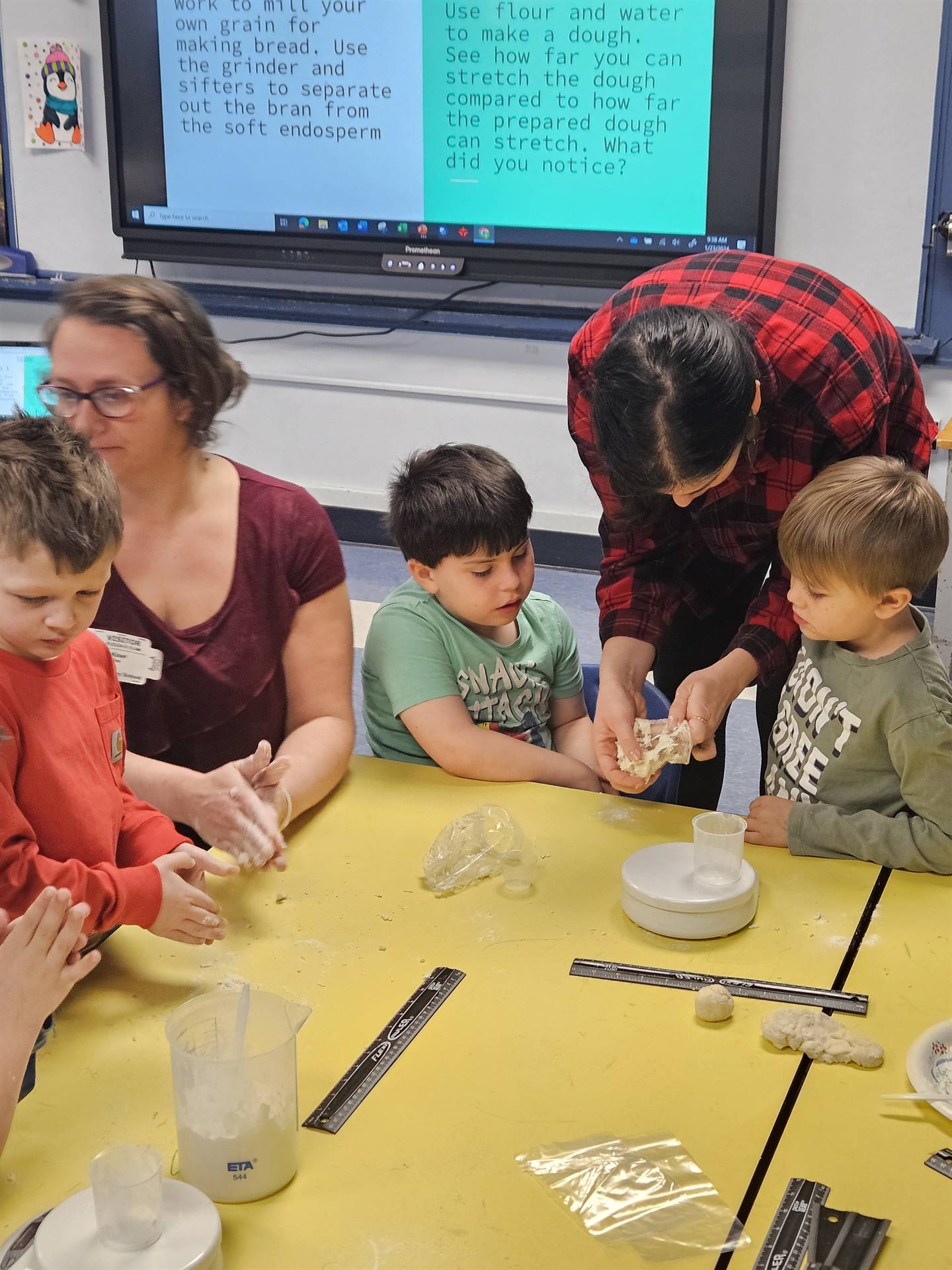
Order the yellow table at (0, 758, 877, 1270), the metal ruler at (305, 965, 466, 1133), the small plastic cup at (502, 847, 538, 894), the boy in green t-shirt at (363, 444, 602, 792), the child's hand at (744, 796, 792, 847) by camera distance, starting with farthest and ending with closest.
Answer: the boy in green t-shirt at (363, 444, 602, 792)
the child's hand at (744, 796, 792, 847)
the small plastic cup at (502, 847, 538, 894)
the metal ruler at (305, 965, 466, 1133)
the yellow table at (0, 758, 877, 1270)

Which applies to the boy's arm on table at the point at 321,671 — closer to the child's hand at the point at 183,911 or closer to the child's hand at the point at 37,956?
the child's hand at the point at 183,911

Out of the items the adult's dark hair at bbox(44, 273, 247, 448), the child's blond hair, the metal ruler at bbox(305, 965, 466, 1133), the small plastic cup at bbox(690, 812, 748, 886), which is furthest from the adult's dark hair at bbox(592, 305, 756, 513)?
the metal ruler at bbox(305, 965, 466, 1133)

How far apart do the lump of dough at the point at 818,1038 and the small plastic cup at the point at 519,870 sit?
0.33m

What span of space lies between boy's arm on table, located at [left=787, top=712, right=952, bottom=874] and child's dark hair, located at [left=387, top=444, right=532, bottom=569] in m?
0.61

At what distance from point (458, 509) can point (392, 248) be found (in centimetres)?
280

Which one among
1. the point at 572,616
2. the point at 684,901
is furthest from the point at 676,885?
the point at 572,616

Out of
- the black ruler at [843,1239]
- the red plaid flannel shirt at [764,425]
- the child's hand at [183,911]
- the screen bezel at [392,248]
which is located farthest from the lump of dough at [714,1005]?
the screen bezel at [392,248]

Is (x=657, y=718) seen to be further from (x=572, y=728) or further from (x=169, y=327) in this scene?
(x=169, y=327)

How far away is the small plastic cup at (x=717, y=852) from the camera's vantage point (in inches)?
54.6

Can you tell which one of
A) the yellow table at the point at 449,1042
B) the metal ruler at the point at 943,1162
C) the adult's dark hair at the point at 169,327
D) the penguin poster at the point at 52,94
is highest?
the penguin poster at the point at 52,94

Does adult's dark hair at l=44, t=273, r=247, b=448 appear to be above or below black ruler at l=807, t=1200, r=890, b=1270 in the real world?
above

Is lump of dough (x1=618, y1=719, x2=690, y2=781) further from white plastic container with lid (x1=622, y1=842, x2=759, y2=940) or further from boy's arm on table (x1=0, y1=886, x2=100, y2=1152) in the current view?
boy's arm on table (x1=0, y1=886, x2=100, y2=1152)

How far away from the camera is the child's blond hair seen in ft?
5.16

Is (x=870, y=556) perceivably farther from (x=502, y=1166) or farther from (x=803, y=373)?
(x=502, y=1166)
